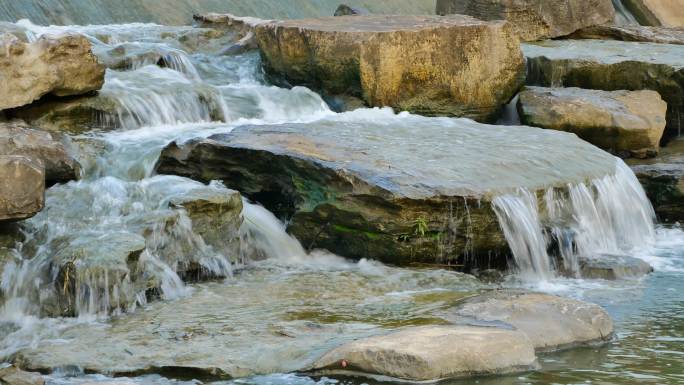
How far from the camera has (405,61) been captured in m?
9.29

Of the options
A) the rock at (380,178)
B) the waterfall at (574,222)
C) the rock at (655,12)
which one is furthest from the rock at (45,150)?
the rock at (655,12)

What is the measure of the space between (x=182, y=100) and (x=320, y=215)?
82.4 inches

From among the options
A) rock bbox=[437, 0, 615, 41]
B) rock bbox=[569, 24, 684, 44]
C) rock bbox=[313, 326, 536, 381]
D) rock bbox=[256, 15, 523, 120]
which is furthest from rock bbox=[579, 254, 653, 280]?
rock bbox=[569, 24, 684, 44]

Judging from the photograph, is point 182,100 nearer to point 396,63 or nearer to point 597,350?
point 396,63

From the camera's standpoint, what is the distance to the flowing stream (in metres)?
5.29

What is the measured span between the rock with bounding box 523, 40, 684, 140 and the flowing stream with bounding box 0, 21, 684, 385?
202 cm

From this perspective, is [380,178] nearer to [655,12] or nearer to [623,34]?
[623,34]

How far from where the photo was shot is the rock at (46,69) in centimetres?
748

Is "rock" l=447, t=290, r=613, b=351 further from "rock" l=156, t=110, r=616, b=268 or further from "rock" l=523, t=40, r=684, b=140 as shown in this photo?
"rock" l=523, t=40, r=684, b=140

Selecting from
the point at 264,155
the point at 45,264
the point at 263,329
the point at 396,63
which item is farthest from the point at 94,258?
the point at 396,63

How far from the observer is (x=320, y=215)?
7.13 m

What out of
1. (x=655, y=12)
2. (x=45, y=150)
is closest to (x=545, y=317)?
(x=45, y=150)

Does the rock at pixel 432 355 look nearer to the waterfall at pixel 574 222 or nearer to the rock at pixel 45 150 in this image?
the waterfall at pixel 574 222

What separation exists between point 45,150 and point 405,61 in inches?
132
